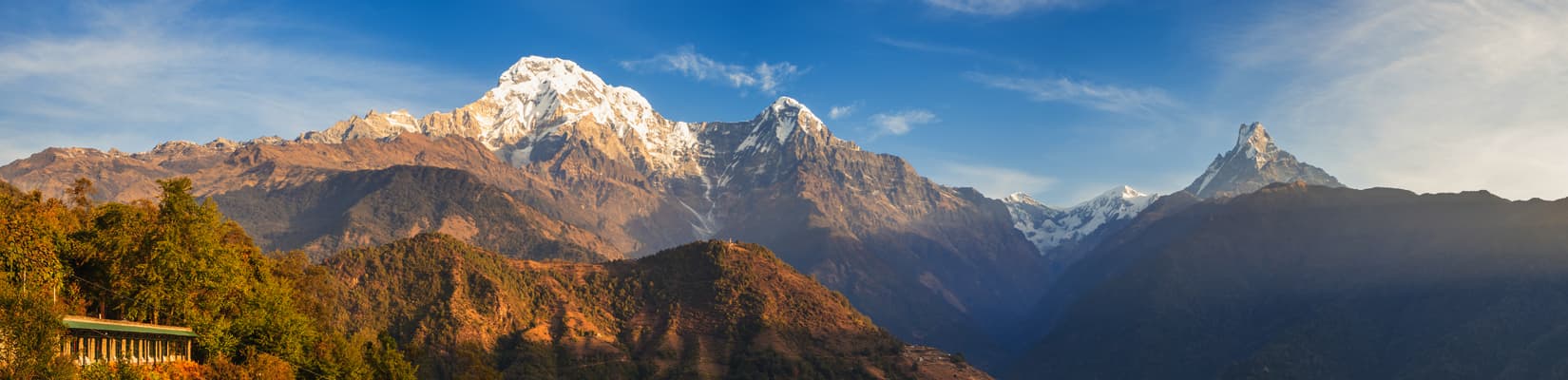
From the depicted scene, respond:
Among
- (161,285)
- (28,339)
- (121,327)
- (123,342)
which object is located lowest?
(123,342)

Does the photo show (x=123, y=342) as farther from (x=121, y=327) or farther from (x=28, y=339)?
(x=28, y=339)

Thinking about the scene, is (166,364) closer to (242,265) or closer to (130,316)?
(130,316)

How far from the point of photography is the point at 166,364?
9944 cm

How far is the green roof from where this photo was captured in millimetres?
88019

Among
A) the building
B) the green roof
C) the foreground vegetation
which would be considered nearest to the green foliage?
the foreground vegetation

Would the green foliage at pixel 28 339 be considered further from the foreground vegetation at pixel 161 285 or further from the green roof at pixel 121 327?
the green roof at pixel 121 327

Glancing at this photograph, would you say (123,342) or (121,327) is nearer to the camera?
(121,327)

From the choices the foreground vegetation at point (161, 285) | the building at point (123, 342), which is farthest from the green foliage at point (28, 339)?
the building at point (123, 342)

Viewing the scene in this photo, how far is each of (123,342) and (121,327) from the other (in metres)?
1.68

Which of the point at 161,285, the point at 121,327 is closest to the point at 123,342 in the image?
the point at 121,327

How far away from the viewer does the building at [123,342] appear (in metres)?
88.2

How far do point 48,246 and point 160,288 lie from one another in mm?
11256

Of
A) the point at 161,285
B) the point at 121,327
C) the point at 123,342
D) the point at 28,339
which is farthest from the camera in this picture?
the point at 161,285

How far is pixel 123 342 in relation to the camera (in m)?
94.2
